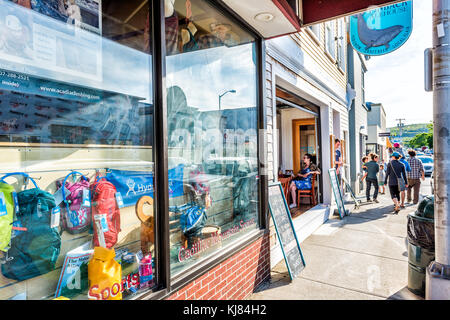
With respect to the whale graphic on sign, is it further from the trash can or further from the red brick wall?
the red brick wall

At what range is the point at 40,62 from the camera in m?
1.67

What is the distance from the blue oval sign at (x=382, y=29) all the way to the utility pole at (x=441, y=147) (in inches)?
92.5

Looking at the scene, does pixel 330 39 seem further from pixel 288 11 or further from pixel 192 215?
pixel 192 215

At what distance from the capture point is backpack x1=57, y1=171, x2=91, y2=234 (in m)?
1.76

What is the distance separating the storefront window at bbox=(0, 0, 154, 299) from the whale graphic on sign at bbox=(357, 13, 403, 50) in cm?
502

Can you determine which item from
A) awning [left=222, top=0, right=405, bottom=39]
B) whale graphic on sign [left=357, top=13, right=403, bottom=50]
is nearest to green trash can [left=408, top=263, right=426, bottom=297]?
awning [left=222, top=0, right=405, bottom=39]

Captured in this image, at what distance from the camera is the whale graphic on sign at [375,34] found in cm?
518

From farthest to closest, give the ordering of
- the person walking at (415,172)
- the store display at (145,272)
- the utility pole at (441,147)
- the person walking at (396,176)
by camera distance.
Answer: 1. the person walking at (415,172)
2. the person walking at (396,176)
3. the utility pole at (441,147)
4. the store display at (145,272)

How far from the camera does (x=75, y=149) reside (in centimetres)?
185

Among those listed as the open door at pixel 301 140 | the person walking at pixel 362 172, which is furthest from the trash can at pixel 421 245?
the person walking at pixel 362 172

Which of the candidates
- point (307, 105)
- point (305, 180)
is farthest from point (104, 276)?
point (307, 105)

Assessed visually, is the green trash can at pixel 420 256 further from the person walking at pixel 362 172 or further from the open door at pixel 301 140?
the person walking at pixel 362 172

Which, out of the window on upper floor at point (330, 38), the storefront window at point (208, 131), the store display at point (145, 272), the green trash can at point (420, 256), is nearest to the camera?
the store display at point (145, 272)

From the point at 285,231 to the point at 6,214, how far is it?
10.7 ft
